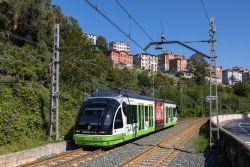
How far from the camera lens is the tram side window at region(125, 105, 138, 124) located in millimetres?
22564

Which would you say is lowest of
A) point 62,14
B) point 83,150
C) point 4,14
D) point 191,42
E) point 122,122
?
point 83,150

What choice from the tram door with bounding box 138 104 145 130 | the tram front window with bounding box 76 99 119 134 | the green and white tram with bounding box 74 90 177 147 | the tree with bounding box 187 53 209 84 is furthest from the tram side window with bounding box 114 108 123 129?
the tree with bounding box 187 53 209 84

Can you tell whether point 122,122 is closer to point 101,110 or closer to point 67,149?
point 101,110

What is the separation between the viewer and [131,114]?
76.4 feet

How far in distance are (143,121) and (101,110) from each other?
6.50 metres

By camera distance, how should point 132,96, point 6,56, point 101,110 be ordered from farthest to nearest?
point 6,56 → point 132,96 → point 101,110

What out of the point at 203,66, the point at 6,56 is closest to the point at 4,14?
the point at 6,56

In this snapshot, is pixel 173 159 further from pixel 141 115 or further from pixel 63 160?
pixel 141 115

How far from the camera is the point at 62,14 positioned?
72125mm

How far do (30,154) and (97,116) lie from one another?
15.9ft

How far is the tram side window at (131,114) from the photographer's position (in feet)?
74.0

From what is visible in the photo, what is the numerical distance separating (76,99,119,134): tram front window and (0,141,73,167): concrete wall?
1316 mm

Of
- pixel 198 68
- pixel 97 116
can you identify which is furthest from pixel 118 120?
pixel 198 68

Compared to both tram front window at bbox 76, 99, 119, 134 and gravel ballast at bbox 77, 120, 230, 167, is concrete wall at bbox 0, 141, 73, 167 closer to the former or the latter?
tram front window at bbox 76, 99, 119, 134
